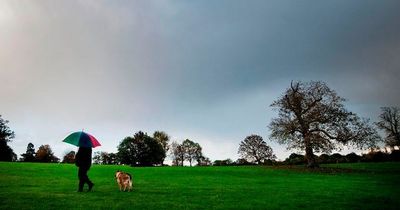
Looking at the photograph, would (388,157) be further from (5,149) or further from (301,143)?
(5,149)

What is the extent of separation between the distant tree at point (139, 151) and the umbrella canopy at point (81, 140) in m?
96.0

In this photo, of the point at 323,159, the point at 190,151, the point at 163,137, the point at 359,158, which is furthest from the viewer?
the point at 190,151

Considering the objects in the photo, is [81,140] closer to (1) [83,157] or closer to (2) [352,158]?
(1) [83,157]

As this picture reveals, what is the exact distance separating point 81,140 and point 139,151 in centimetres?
9760

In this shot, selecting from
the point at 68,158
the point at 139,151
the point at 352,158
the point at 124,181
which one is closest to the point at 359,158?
the point at 352,158

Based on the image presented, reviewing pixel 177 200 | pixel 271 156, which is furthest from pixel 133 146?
pixel 177 200

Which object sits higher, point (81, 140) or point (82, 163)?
point (81, 140)

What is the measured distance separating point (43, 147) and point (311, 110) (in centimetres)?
14863

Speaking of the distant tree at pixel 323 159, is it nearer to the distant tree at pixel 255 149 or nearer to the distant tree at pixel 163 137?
the distant tree at pixel 255 149

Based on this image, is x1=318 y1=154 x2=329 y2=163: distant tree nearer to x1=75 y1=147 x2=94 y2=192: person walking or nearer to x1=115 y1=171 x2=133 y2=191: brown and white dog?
x1=115 y1=171 x2=133 y2=191: brown and white dog

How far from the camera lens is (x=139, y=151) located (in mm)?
114062

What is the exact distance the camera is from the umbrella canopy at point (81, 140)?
18.4m

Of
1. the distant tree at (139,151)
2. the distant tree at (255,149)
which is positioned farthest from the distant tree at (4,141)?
the distant tree at (255,149)

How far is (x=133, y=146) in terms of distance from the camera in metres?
114
